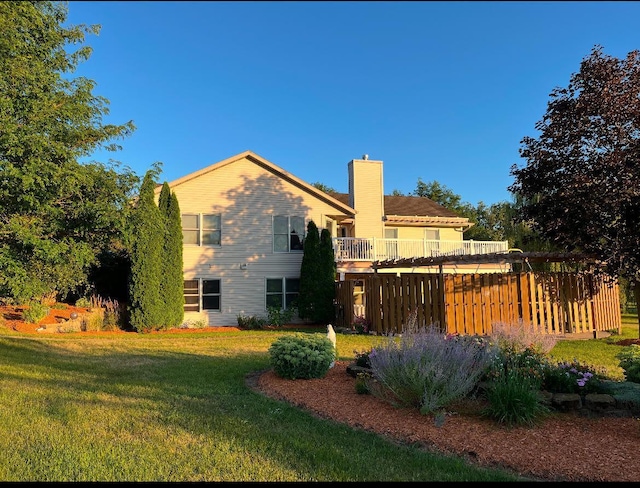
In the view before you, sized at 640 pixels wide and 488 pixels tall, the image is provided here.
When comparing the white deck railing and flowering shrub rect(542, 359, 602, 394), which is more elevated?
the white deck railing

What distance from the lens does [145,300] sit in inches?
703

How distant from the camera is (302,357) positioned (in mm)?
7902

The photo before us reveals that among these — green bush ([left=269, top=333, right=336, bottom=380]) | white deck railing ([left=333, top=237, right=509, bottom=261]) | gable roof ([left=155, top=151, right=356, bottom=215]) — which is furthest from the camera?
white deck railing ([left=333, top=237, right=509, bottom=261])

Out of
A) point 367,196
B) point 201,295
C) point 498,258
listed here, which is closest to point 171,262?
point 201,295

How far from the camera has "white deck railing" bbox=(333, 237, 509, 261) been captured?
22000 mm

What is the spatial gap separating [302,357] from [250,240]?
13761 mm

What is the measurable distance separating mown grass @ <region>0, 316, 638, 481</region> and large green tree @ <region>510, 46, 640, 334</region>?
30.6 ft

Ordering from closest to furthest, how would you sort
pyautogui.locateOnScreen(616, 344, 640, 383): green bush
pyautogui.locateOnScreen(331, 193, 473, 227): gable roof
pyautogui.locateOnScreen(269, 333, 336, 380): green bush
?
pyautogui.locateOnScreen(616, 344, 640, 383): green bush, pyautogui.locateOnScreen(269, 333, 336, 380): green bush, pyautogui.locateOnScreen(331, 193, 473, 227): gable roof

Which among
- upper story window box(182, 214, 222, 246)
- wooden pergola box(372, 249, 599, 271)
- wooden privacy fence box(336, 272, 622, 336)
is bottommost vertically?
wooden privacy fence box(336, 272, 622, 336)

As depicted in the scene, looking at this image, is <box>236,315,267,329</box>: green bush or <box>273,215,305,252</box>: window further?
<box>273,215,305,252</box>: window

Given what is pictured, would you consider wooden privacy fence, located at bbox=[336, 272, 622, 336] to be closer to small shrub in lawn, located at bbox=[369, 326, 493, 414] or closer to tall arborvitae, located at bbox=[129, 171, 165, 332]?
small shrub in lawn, located at bbox=[369, 326, 493, 414]

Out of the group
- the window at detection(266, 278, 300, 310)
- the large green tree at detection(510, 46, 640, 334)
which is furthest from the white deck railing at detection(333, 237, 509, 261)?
the large green tree at detection(510, 46, 640, 334)
